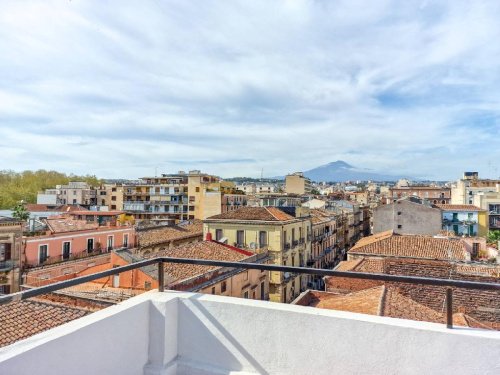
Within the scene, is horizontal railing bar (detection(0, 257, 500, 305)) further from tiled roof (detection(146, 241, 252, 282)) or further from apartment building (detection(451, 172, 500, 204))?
apartment building (detection(451, 172, 500, 204))

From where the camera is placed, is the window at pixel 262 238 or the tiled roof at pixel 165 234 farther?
the tiled roof at pixel 165 234

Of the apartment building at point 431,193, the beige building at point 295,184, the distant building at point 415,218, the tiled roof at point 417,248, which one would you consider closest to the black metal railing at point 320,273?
the tiled roof at point 417,248

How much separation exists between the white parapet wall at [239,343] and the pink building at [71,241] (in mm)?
24935

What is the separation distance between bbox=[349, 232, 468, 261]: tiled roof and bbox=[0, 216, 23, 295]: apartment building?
19.9m

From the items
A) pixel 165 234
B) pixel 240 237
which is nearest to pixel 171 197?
pixel 165 234

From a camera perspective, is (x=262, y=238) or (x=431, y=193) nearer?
(x=262, y=238)

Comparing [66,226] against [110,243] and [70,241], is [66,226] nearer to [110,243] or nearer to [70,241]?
[70,241]

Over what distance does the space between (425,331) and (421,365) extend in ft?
0.63

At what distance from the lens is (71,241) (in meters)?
26.8

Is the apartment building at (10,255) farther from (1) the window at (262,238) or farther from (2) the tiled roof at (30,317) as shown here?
(2) the tiled roof at (30,317)

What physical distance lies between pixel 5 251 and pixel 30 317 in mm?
16808

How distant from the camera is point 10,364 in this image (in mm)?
1822

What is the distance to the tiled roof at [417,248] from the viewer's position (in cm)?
2001

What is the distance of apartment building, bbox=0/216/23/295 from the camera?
73.4ft
